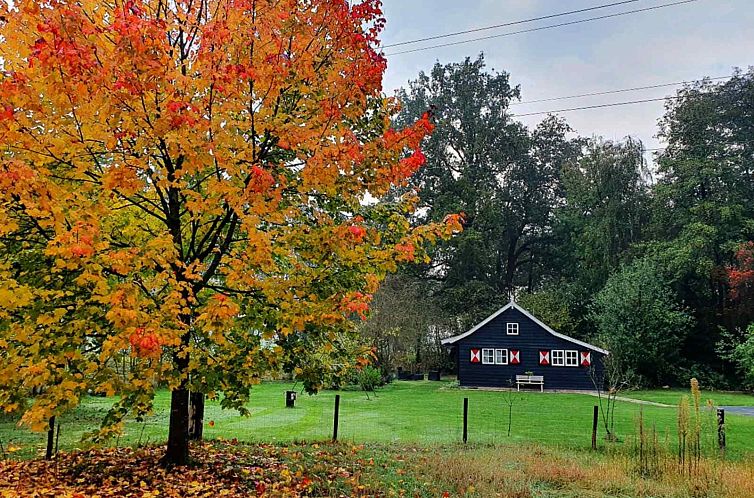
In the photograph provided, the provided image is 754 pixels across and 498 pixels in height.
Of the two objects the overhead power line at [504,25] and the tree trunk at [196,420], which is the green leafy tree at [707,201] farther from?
the tree trunk at [196,420]

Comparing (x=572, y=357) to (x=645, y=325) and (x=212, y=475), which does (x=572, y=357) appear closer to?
(x=645, y=325)

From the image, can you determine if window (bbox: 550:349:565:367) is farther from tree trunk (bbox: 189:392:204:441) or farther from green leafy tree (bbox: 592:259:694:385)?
tree trunk (bbox: 189:392:204:441)

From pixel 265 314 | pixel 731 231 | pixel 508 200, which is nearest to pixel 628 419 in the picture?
pixel 265 314

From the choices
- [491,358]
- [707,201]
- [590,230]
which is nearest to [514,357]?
[491,358]

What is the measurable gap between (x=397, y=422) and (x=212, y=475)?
7811mm

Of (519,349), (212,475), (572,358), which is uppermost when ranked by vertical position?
(519,349)

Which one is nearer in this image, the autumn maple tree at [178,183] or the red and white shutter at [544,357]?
the autumn maple tree at [178,183]

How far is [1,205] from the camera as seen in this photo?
4117 mm

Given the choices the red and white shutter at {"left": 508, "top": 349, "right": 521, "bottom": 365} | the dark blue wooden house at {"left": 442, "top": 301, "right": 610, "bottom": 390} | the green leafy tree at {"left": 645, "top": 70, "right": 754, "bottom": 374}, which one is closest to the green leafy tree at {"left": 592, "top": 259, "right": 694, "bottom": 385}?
the green leafy tree at {"left": 645, "top": 70, "right": 754, "bottom": 374}

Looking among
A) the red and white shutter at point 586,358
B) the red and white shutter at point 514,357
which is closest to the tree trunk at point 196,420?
the red and white shutter at point 514,357

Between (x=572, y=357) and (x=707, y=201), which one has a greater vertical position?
(x=707, y=201)

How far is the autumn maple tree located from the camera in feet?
13.8

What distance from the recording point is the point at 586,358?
25.3 meters

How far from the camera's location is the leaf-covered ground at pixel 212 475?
5.46 metres
